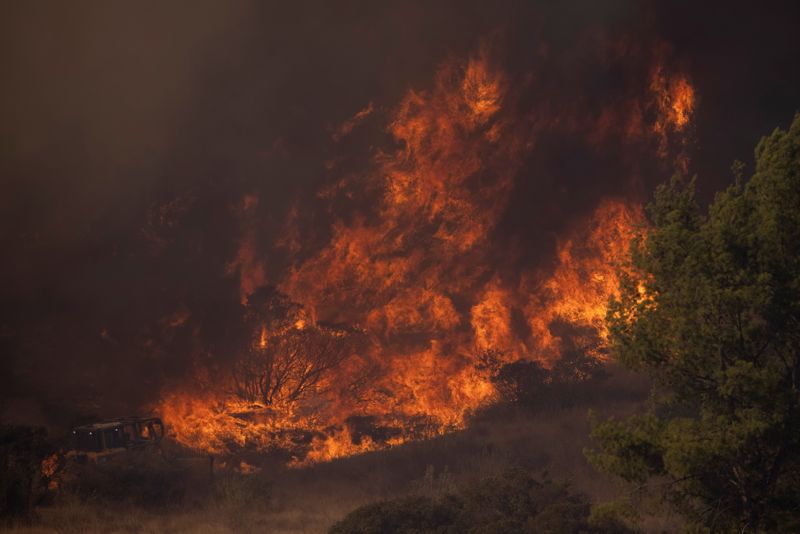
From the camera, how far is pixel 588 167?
39.3 meters

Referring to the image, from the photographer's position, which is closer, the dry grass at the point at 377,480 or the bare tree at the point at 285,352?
the dry grass at the point at 377,480

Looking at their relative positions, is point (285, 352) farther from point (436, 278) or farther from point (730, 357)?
point (730, 357)

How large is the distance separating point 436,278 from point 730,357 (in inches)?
1035

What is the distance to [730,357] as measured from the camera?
430 inches

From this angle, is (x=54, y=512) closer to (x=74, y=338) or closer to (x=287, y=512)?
(x=287, y=512)

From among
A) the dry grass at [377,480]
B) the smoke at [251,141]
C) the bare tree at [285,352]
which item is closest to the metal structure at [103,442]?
the dry grass at [377,480]

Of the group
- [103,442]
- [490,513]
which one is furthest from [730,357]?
[103,442]

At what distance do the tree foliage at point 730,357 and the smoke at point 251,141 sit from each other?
24.7 metres

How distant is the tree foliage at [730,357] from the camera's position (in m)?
10.0

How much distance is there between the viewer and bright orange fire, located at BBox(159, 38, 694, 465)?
34.0 m

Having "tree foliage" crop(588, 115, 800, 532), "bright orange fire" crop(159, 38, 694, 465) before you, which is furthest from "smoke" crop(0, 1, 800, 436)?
"tree foliage" crop(588, 115, 800, 532)

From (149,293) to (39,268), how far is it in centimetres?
613

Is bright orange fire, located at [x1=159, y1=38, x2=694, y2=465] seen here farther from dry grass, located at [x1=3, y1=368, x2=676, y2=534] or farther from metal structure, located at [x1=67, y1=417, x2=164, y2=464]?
metal structure, located at [x1=67, y1=417, x2=164, y2=464]

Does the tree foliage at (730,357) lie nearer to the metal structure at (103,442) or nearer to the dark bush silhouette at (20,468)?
the dark bush silhouette at (20,468)
